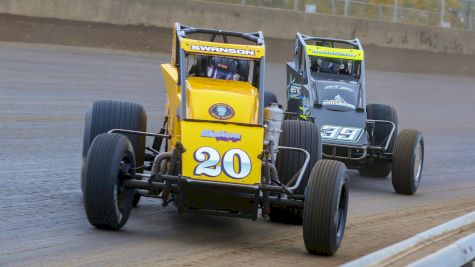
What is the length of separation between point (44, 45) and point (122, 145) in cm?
1943

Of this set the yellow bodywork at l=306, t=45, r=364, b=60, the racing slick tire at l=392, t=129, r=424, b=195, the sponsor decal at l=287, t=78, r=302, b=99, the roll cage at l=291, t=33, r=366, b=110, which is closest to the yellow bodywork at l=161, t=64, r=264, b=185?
the racing slick tire at l=392, t=129, r=424, b=195

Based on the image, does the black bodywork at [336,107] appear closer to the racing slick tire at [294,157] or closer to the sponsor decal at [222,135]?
the racing slick tire at [294,157]

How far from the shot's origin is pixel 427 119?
24.4 meters

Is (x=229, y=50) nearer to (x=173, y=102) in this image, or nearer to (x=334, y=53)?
(x=173, y=102)

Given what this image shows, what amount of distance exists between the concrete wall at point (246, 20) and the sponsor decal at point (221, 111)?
2046cm

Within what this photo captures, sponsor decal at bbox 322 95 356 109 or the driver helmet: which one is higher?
the driver helmet

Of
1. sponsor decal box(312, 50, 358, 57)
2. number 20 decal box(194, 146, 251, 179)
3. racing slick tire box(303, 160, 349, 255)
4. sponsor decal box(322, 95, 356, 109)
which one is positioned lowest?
racing slick tire box(303, 160, 349, 255)

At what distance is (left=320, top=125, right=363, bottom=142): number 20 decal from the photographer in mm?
14047

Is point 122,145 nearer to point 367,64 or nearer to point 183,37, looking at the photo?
point 183,37

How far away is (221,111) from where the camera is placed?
9500 millimetres

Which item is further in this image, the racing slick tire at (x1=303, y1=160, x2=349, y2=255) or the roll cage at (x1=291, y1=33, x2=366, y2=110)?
the roll cage at (x1=291, y1=33, x2=366, y2=110)

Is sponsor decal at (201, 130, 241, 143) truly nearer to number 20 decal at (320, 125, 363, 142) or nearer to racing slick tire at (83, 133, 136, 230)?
racing slick tire at (83, 133, 136, 230)

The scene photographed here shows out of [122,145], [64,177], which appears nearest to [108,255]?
[122,145]

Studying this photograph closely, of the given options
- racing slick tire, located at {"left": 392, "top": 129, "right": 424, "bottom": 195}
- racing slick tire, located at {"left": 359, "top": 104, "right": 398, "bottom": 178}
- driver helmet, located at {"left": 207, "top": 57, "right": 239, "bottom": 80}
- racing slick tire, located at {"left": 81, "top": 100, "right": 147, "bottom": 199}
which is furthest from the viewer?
racing slick tire, located at {"left": 359, "top": 104, "right": 398, "bottom": 178}
